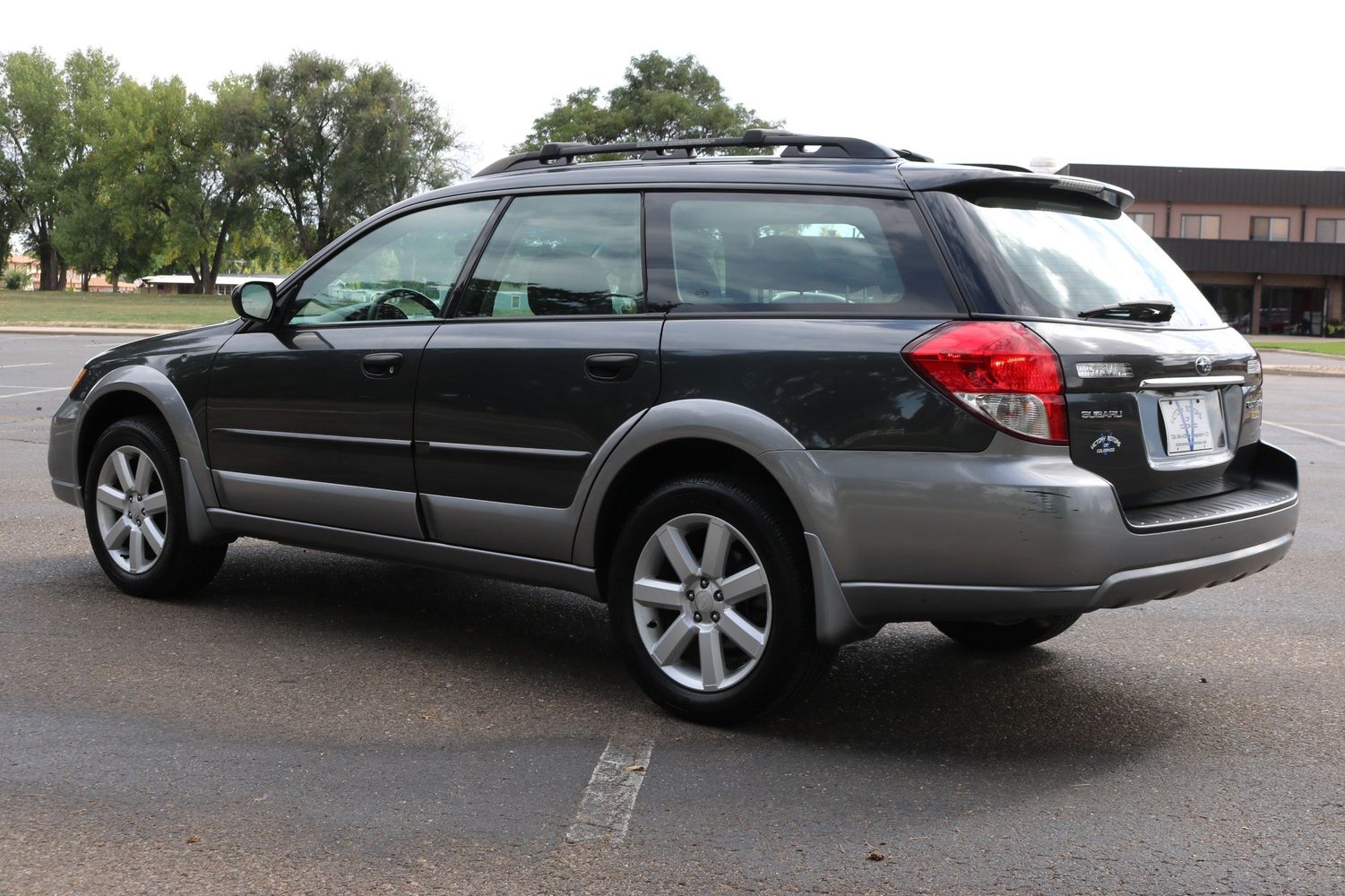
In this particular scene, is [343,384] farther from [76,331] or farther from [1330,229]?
[1330,229]

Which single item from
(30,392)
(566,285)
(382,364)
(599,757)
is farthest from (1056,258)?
(30,392)

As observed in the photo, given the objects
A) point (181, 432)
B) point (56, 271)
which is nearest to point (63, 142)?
point (56, 271)

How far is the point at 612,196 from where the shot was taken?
4887 millimetres

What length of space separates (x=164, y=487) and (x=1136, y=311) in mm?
3945

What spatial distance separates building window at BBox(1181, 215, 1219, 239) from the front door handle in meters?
63.8

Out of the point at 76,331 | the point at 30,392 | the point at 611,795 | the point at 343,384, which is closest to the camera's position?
the point at 611,795

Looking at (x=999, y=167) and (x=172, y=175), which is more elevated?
(x=172, y=175)

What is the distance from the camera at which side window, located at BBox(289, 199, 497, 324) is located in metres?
5.23

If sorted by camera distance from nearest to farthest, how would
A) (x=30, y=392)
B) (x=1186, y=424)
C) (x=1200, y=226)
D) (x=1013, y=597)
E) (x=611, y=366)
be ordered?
(x=1013, y=597), (x=1186, y=424), (x=611, y=366), (x=30, y=392), (x=1200, y=226)

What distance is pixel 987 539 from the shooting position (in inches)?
152

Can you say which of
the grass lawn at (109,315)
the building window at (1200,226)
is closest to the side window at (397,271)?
the grass lawn at (109,315)

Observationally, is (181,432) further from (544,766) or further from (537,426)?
(544,766)

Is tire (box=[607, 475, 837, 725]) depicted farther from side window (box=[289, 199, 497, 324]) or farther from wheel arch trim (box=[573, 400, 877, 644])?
side window (box=[289, 199, 497, 324])

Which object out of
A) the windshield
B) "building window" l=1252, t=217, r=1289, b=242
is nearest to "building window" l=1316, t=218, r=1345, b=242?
"building window" l=1252, t=217, r=1289, b=242
